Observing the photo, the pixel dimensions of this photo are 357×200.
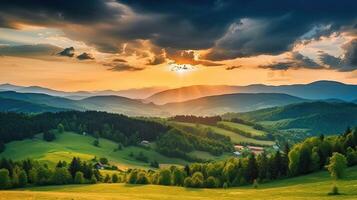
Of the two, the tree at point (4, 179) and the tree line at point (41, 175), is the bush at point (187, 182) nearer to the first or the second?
the tree line at point (41, 175)

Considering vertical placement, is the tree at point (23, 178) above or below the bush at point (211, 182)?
below

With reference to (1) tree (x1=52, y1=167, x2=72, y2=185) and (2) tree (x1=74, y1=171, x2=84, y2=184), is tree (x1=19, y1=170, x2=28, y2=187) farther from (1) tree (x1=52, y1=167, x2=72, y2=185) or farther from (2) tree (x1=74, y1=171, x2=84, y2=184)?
(2) tree (x1=74, y1=171, x2=84, y2=184)

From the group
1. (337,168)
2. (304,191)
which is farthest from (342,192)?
(337,168)

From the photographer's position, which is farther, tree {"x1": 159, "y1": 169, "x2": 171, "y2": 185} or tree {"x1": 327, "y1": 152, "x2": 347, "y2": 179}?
tree {"x1": 159, "y1": 169, "x2": 171, "y2": 185}

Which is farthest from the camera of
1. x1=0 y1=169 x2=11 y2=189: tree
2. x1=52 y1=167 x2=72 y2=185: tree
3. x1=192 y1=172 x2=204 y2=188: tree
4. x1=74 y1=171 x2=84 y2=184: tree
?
x1=74 y1=171 x2=84 y2=184: tree

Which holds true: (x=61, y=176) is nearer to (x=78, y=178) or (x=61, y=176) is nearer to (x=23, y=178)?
(x=78, y=178)

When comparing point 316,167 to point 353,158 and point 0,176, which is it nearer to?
point 353,158

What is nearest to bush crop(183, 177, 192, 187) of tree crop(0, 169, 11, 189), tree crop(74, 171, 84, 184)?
tree crop(74, 171, 84, 184)

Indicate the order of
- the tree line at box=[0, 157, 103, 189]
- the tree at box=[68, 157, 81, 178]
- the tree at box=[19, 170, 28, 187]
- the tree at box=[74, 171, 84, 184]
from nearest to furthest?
the tree line at box=[0, 157, 103, 189] → the tree at box=[19, 170, 28, 187] → the tree at box=[74, 171, 84, 184] → the tree at box=[68, 157, 81, 178]

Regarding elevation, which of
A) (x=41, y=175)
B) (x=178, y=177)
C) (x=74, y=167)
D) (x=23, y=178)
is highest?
(x=178, y=177)

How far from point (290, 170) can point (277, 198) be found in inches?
2006

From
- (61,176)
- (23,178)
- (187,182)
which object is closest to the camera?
(187,182)

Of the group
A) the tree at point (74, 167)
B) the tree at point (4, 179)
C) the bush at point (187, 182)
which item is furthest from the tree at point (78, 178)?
the bush at point (187, 182)

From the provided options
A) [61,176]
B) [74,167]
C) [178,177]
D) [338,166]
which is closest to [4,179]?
[61,176]
